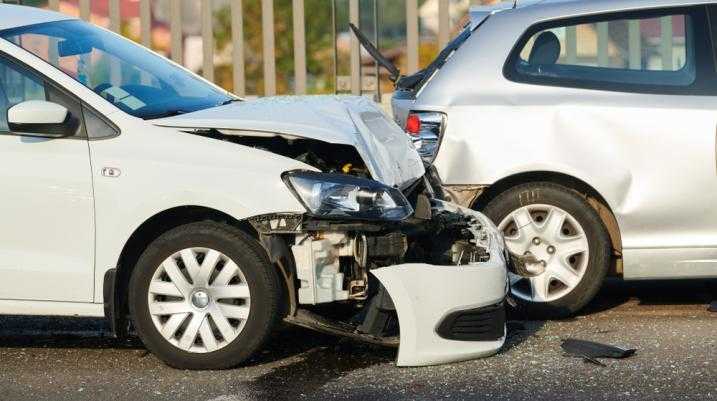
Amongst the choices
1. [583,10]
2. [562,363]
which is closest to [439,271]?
[562,363]

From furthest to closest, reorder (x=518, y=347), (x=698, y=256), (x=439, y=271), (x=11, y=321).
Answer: (x=11, y=321) → (x=698, y=256) → (x=518, y=347) → (x=439, y=271)

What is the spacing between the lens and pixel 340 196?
6.75 metres

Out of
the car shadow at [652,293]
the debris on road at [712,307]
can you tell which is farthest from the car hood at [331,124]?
the debris on road at [712,307]

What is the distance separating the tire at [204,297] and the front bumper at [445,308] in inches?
20.9

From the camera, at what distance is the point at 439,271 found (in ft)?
22.1

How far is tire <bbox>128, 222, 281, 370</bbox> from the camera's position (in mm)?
6770

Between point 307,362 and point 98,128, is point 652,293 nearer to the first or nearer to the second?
point 307,362

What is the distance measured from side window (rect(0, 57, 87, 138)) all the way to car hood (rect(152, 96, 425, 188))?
1.45 ft

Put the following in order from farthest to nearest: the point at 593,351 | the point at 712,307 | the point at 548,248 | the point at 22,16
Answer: the point at 712,307
the point at 548,248
the point at 22,16
the point at 593,351

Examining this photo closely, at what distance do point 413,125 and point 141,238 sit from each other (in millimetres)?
1944

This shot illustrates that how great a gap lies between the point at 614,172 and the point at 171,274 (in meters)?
2.50

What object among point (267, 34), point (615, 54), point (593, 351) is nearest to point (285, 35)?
point (267, 34)

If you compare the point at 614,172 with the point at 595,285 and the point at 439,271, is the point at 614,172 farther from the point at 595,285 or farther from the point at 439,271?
the point at 439,271

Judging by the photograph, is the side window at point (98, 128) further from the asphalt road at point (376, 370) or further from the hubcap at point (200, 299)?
the asphalt road at point (376, 370)
